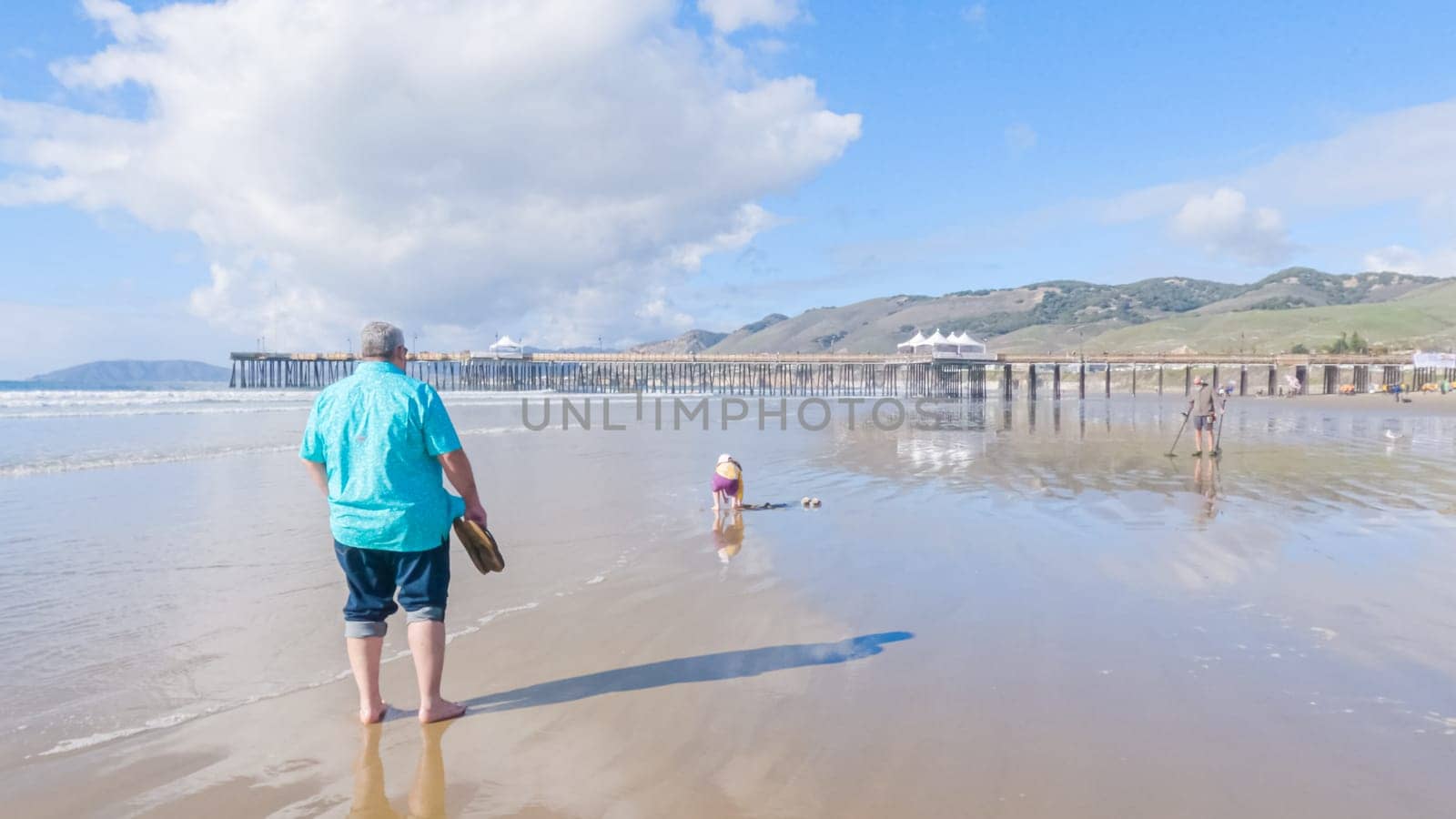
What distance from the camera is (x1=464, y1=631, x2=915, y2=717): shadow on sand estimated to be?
3961 mm

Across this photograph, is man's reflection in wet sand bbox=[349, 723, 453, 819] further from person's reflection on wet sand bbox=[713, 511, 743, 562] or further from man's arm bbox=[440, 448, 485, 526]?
person's reflection on wet sand bbox=[713, 511, 743, 562]

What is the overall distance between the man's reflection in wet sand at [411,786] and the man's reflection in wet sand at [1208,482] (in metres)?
8.30

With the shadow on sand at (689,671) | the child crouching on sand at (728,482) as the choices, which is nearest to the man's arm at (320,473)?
the shadow on sand at (689,671)

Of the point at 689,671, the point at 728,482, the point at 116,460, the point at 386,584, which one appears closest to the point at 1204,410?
the point at 728,482

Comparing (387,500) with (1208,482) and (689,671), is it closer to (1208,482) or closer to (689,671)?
(689,671)

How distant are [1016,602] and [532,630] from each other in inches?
129

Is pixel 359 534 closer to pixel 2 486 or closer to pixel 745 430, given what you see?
pixel 2 486

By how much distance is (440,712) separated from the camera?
367 cm

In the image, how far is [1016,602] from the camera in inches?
216

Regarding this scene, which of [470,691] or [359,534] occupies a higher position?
[359,534]

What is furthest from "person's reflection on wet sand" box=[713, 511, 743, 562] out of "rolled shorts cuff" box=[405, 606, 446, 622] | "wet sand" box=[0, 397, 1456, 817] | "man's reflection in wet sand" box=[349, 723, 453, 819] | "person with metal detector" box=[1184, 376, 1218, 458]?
"person with metal detector" box=[1184, 376, 1218, 458]

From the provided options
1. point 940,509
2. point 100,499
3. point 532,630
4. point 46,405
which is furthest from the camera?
point 46,405

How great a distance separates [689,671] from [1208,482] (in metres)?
10.3

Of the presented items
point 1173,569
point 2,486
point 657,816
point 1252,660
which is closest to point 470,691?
point 657,816
